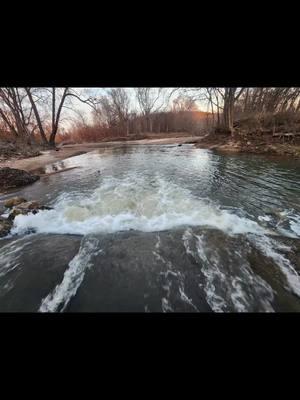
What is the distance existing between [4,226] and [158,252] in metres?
3.57

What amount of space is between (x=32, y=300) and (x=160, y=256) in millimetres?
1946

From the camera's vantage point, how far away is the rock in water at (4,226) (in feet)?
13.2

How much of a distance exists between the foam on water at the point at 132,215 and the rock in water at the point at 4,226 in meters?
0.13

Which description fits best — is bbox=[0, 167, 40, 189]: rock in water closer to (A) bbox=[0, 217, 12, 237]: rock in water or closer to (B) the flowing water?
(B) the flowing water

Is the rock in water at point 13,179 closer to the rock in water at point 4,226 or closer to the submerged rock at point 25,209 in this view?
the submerged rock at point 25,209

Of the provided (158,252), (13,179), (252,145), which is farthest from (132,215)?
(252,145)

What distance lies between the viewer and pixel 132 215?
4.68 metres

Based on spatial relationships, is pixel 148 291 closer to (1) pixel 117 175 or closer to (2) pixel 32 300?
(2) pixel 32 300

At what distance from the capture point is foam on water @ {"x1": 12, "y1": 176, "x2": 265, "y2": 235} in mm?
4133

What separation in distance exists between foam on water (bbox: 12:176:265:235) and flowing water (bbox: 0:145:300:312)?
2cm

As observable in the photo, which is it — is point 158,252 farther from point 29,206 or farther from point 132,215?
point 29,206

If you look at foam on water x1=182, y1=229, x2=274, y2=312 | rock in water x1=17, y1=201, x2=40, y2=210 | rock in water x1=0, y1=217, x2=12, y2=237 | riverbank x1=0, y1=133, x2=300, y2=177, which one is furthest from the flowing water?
riverbank x1=0, y1=133, x2=300, y2=177
